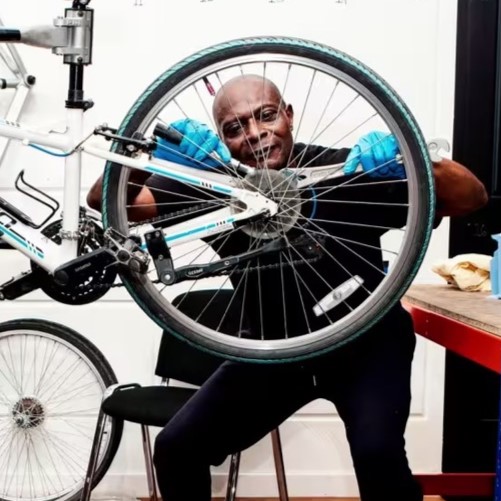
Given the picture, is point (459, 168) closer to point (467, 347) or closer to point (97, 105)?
point (467, 347)

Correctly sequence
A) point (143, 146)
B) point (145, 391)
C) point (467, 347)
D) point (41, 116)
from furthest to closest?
point (41, 116) < point (145, 391) < point (467, 347) < point (143, 146)

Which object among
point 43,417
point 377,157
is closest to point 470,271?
point 377,157

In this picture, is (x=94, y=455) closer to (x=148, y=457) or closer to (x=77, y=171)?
(x=148, y=457)

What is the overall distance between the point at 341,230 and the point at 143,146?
1.43ft

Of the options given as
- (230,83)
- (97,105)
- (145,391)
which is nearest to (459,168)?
(230,83)

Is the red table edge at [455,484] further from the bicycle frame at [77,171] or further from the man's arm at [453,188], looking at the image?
the bicycle frame at [77,171]

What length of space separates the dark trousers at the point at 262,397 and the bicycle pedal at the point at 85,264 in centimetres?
38

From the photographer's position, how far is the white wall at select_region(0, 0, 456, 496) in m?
2.61

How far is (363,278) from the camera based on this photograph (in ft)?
5.14

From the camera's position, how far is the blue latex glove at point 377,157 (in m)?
1.43

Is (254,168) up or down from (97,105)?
down

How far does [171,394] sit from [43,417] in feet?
2.12

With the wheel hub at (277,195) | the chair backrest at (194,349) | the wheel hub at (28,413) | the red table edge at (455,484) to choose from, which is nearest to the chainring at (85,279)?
the wheel hub at (277,195)

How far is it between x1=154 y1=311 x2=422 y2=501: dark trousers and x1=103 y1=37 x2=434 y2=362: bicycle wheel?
82 millimetres
